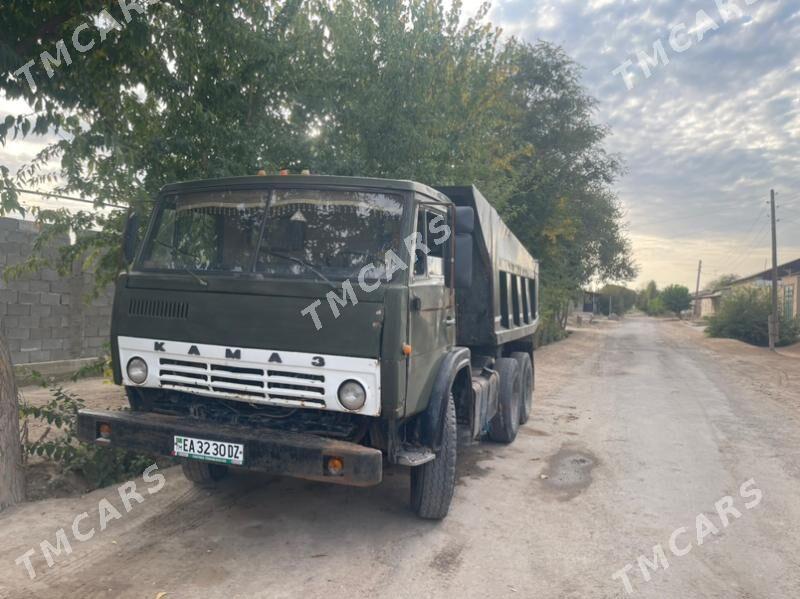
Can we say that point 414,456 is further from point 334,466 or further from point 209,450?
point 209,450

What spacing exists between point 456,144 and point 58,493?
727 centimetres

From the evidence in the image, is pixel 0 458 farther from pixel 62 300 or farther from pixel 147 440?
pixel 62 300

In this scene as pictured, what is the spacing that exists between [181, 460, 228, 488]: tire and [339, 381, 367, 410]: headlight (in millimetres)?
1813

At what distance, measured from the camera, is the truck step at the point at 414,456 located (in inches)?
155

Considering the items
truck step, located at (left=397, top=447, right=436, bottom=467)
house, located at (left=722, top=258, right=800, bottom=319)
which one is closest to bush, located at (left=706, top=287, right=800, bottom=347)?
house, located at (left=722, top=258, right=800, bottom=319)

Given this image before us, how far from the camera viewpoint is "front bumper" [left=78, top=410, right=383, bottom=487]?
355 centimetres

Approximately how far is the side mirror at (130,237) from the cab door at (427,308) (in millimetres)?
2097

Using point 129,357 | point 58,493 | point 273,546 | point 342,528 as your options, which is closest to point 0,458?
point 58,493

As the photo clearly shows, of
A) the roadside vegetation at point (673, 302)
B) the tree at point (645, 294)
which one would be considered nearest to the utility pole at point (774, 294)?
the roadside vegetation at point (673, 302)

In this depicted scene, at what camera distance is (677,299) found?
261ft

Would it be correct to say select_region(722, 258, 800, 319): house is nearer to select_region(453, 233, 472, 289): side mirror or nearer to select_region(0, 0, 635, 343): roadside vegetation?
select_region(0, 0, 635, 343): roadside vegetation

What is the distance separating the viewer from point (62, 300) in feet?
33.1

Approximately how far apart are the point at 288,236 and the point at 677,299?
3324 inches

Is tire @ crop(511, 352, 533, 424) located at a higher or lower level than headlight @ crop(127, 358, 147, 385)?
lower
